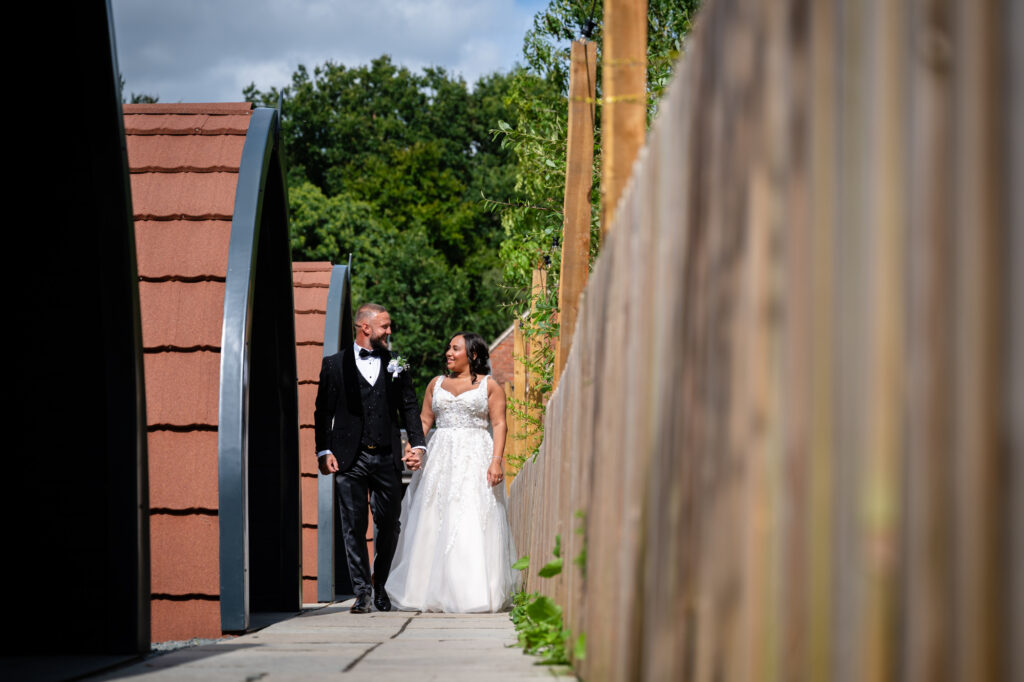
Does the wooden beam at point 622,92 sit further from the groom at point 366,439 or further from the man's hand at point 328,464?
the man's hand at point 328,464

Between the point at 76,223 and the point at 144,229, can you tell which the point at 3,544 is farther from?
the point at 144,229

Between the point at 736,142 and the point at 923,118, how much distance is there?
30.8 inches

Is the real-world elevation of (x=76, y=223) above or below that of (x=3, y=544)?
above

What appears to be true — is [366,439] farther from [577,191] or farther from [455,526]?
[577,191]

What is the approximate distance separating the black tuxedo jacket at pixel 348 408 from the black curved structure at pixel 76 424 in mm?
4258

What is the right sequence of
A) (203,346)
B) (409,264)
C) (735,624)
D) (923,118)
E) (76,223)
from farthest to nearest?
(409,264) → (203,346) → (76,223) → (735,624) → (923,118)

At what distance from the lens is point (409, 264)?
153 feet

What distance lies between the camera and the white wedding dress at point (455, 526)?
9.98m

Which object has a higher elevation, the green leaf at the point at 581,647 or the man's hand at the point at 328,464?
the man's hand at the point at 328,464

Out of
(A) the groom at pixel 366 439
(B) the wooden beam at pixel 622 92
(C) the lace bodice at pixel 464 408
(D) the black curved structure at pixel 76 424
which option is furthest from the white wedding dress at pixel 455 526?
(B) the wooden beam at pixel 622 92

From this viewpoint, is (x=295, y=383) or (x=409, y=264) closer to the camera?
(x=295, y=383)

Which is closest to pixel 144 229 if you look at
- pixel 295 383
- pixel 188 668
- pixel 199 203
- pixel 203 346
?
pixel 199 203

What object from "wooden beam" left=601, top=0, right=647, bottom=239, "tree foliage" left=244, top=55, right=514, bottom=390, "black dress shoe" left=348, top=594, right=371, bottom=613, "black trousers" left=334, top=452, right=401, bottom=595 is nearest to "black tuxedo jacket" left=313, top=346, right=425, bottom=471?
"black trousers" left=334, top=452, right=401, bottom=595

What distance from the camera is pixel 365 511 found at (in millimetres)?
9797
